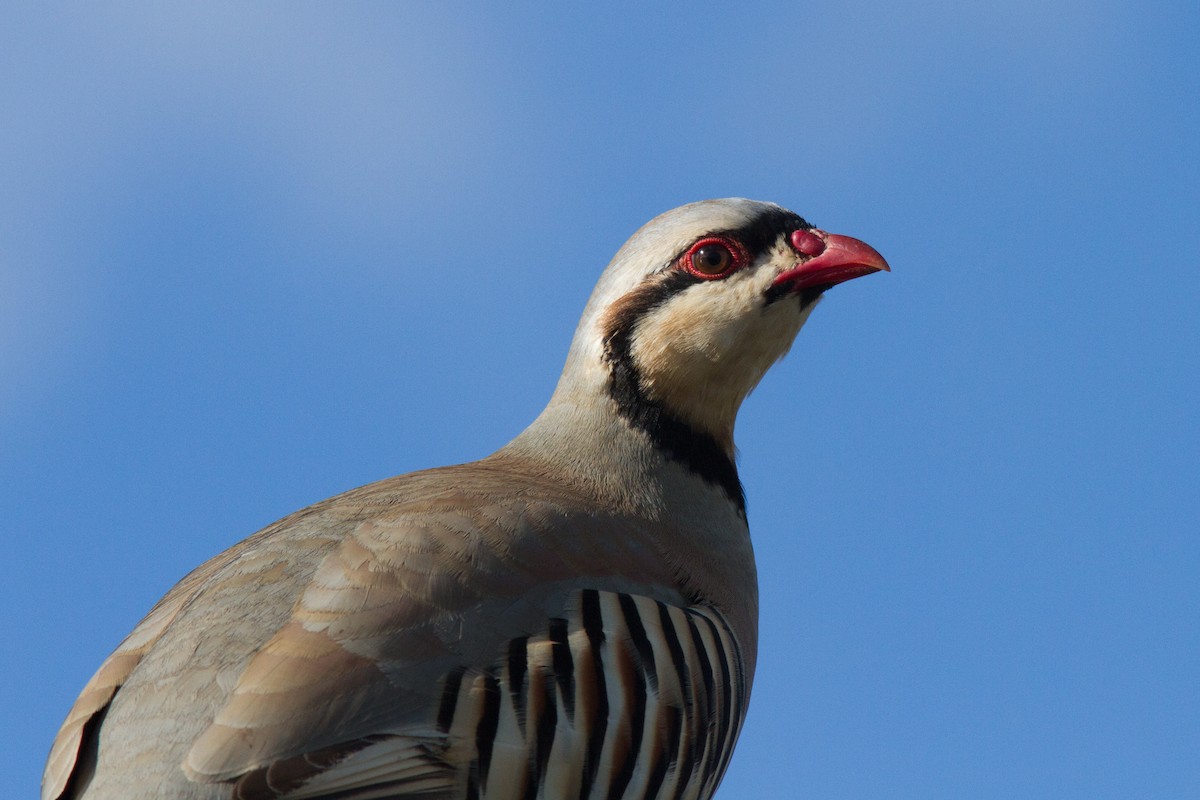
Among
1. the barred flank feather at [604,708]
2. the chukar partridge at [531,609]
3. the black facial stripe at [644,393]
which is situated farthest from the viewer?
the black facial stripe at [644,393]

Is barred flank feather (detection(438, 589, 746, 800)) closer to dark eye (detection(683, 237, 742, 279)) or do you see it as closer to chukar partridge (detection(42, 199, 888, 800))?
chukar partridge (detection(42, 199, 888, 800))

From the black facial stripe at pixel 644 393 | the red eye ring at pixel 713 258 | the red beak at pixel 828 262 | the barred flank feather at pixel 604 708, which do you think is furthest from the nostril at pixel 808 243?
the barred flank feather at pixel 604 708

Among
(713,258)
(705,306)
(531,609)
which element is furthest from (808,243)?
(531,609)

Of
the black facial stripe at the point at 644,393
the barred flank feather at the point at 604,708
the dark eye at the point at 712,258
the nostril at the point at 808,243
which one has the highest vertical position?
the nostril at the point at 808,243

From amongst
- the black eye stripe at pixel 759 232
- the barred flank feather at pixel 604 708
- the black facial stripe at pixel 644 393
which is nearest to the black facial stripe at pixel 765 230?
the black eye stripe at pixel 759 232

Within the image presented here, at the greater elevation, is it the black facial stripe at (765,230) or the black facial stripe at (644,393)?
the black facial stripe at (765,230)

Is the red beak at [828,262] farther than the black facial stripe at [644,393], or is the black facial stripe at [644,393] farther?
the red beak at [828,262]

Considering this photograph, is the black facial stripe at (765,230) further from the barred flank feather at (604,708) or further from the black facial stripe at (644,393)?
the barred flank feather at (604,708)

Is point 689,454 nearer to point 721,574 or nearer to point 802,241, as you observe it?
point 721,574

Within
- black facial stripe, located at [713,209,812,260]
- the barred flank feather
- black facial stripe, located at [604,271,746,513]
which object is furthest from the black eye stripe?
the barred flank feather

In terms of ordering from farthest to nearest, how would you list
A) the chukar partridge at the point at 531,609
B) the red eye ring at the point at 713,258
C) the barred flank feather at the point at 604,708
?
the red eye ring at the point at 713,258 → the barred flank feather at the point at 604,708 → the chukar partridge at the point at 531,609

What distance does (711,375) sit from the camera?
6.07 meters

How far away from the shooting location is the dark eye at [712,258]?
6.10 m

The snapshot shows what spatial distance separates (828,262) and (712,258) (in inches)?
18.7
